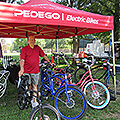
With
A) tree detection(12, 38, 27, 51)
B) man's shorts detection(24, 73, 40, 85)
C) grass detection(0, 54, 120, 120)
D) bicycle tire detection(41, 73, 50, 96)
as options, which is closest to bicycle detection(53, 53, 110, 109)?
grass detection(0, 54, 120, 120)

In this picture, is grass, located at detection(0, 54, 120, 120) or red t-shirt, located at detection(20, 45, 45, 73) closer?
grass, located at detection(0, 54, 120, 120)

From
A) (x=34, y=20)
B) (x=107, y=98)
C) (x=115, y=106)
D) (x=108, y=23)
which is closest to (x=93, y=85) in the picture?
(x=107, y=98)

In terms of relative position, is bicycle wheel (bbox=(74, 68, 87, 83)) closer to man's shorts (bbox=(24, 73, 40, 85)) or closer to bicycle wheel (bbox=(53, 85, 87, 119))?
bicycle wheel (bbox=(53, 85, 87, 119))

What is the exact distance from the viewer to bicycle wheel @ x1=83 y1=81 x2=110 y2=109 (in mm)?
3381

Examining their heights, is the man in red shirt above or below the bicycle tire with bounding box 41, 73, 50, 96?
above

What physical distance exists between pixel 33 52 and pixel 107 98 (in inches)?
99.0

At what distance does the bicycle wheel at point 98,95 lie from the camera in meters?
3.38

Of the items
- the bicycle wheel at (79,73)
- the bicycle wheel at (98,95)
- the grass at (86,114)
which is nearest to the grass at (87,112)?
the grass at (86,114)

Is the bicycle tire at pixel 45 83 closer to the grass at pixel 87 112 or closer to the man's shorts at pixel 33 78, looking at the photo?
the grass at pixel 87 112

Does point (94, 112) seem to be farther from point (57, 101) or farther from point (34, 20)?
point (34, 20)

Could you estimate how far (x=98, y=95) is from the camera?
3375 millimetres

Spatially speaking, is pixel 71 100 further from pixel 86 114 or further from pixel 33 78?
pixel 33 78

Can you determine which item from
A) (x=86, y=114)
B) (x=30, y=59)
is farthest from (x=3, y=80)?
(x=86, y=114)

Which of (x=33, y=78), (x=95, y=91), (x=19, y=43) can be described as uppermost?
(x=19, y=43)
